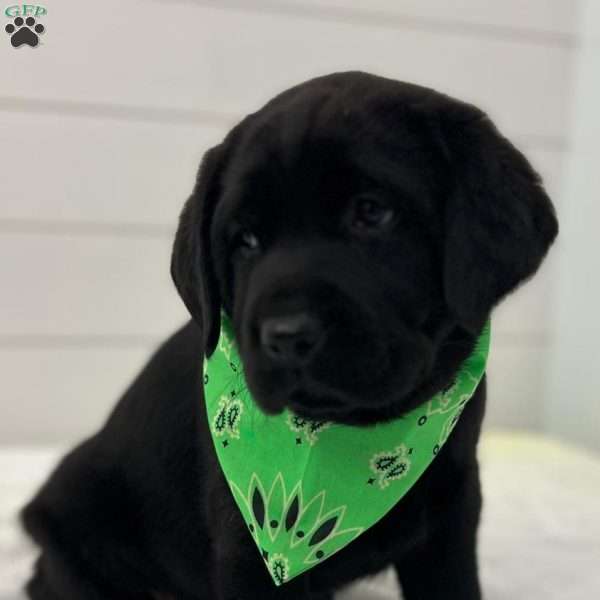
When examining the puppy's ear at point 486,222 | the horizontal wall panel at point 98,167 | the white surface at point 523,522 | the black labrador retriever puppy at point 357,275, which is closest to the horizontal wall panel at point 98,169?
the horizontal wall panel at point 98,167

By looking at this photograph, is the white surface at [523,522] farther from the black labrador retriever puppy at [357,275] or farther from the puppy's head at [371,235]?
the puppy's head at [371,235]

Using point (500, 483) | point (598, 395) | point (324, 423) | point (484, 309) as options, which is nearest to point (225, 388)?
point (324, 423)

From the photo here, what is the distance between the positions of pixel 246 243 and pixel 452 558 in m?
0.67

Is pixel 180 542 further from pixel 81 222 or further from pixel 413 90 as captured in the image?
pixel 81 222

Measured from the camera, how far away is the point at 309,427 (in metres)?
1.41

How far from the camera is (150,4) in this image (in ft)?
8.47

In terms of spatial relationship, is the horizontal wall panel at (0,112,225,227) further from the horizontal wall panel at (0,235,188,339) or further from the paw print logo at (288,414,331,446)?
the paw print logo at (288,414,331,446)

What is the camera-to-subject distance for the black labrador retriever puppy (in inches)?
44.9

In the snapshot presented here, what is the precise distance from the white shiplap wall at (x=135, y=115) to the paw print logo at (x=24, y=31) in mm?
25

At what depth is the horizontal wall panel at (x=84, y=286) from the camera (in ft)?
8.79

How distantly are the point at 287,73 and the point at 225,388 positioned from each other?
1.54m

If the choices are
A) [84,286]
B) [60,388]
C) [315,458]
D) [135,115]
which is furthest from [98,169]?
[315,458]

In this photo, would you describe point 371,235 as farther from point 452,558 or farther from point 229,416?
point 452,558

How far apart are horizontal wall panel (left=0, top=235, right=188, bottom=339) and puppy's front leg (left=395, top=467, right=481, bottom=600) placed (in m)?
1.42
